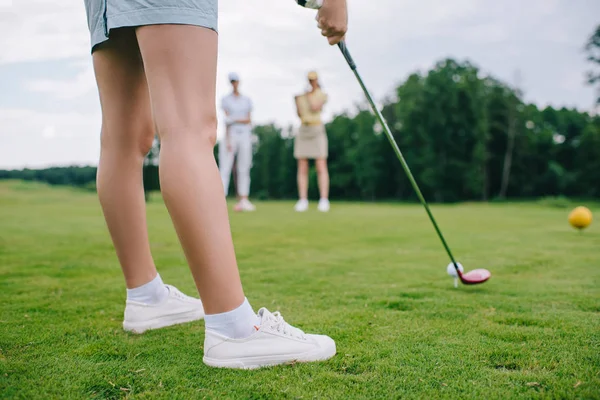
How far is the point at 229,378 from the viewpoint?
1.50 meters

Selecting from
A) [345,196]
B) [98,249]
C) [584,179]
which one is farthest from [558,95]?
[98,249]

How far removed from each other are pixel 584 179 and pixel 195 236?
37.9 meters

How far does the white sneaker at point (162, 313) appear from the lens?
204cm

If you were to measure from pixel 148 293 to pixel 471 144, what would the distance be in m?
37.1

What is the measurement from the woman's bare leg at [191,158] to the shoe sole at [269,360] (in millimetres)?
167

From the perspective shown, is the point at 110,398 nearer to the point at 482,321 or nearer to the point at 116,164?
the point at 116,164

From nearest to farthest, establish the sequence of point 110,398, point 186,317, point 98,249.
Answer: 1. point 110,398
2. point 186,317
3. point 98,249

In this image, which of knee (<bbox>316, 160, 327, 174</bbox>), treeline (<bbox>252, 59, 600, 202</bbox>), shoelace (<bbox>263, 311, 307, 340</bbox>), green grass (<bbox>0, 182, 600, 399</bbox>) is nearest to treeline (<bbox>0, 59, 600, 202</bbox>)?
treeline (<bbox>252, 59, 600, 202</bbox>)

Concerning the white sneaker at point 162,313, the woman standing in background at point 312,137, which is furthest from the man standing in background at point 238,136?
the white sneaker at point 162,313

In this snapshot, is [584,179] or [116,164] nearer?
[116,164]

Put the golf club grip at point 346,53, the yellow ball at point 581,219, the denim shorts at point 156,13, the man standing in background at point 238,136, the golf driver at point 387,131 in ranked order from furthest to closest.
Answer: the man standing in background at point 238,136 < the yellow ball at point 581,219 < the golf club grip at point 346,53 < the golf driver at point 387,131 < the denim shorts at point 156,13

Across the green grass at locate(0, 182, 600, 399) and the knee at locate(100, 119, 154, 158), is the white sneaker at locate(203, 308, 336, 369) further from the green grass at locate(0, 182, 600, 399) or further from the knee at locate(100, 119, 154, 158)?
the knee at locate(100, 119, 154, 158)

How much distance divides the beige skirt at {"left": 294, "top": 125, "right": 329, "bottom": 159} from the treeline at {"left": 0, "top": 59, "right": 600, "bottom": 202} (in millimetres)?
27376

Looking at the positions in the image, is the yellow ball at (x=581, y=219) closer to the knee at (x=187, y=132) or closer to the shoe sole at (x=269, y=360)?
the shoe sole at (x=269, y=360)
